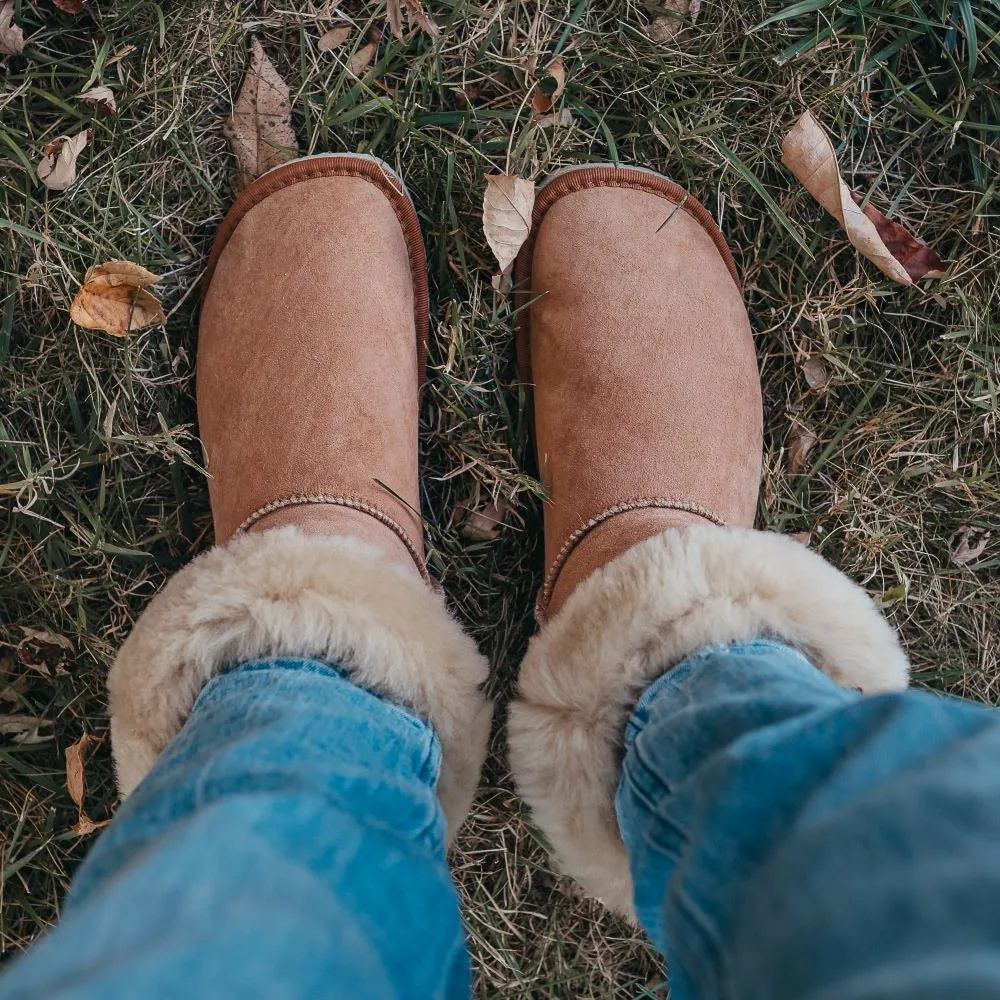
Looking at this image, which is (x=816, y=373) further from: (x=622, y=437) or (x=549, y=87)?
(x=549, y=87)

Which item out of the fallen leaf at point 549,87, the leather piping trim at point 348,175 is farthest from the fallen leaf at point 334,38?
the fallen leaf at point 549,87

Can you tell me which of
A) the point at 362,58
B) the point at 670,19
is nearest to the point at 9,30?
the point at 362,58

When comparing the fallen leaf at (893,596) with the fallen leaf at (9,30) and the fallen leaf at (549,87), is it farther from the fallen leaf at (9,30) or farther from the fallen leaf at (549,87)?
the fallen leaf at (9,30)

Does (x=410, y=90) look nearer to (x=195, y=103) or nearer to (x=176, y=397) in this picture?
(x=195, y=103)

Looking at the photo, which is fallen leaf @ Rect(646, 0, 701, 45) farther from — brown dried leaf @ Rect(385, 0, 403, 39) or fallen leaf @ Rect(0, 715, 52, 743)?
fallen leaf @ Rect(0, 715, 52, 743)

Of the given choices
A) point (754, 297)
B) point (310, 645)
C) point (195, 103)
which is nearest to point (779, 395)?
point (754, 297)

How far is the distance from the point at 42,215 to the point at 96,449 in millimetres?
284

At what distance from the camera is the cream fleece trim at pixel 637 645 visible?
820 mm

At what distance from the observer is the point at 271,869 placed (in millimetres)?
552

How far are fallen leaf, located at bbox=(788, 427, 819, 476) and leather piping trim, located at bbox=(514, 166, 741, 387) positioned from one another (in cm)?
21

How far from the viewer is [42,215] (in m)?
1.06

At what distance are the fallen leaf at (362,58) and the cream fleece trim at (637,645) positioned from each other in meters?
0.68

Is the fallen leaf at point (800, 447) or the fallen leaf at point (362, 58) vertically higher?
the fallen leaf at point (362, 58)

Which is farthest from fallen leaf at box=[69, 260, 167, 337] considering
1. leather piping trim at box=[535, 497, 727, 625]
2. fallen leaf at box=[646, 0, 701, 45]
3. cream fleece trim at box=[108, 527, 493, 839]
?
fallen leaf at box=[646, 0, 701, 45]
